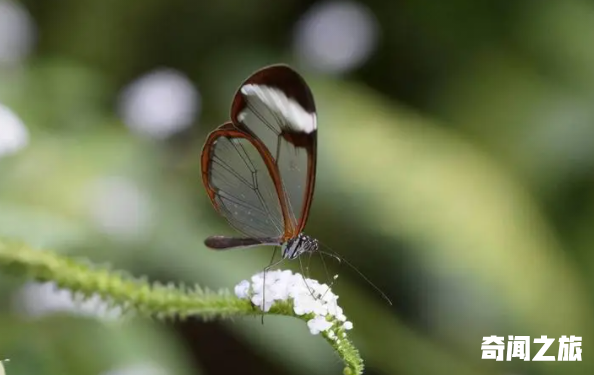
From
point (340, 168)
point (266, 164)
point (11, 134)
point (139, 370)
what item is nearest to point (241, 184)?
point (266, 164)

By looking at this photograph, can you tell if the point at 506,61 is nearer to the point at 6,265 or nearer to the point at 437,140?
the point at 437,140

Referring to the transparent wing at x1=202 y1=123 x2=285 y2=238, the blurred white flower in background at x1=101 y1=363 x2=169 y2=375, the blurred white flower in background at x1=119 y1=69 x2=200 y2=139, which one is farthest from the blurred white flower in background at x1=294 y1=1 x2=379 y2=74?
the transparent wing at x1=202 y1=123 x2=285 y2=238

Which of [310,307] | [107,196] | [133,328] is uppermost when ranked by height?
[107,196]

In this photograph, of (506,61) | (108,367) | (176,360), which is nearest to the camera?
(108,367)

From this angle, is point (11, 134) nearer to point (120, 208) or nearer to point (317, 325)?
point (120, 208)

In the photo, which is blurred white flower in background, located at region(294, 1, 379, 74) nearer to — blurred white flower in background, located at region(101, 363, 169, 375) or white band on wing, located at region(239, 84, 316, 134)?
blurred white flower in background, located at region(101, 363, 169, 375)

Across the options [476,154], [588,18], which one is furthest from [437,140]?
[588,18]

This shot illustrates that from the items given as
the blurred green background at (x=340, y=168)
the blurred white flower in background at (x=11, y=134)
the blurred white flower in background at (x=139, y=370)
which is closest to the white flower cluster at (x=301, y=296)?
the blurred green background at (x=340, y=168)
